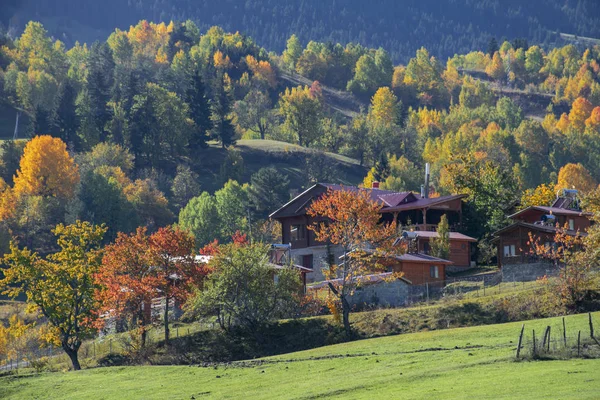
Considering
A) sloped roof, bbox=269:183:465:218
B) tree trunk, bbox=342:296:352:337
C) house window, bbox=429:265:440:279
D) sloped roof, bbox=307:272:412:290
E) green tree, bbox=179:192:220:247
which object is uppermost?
green tree, bbox=179:192:220:247

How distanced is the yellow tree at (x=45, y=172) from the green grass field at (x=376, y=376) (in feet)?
299

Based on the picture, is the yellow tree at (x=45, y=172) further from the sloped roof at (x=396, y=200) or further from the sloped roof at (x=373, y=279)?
the sloped roof at (x=373, y=279)

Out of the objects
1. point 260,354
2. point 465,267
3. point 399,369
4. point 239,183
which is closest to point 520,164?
point 239,183

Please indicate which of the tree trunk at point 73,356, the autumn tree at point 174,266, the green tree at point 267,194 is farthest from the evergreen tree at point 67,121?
the tree trunk at point 73,356

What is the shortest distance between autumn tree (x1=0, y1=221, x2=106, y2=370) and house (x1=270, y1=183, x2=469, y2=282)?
28419 mm

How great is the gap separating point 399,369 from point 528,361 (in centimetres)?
602

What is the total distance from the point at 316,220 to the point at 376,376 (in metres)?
55.1

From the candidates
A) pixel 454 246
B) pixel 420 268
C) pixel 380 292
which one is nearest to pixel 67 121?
pixel 454 246

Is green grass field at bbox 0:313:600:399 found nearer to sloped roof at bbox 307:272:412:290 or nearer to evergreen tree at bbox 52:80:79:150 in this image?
sloped roof at bbox 307:272:412:290

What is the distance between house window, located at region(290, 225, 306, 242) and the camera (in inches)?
4146

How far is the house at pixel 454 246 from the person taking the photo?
9531 centimetres

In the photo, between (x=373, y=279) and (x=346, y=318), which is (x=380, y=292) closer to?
(x=373, y=279)

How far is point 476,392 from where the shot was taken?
41969 millimetres

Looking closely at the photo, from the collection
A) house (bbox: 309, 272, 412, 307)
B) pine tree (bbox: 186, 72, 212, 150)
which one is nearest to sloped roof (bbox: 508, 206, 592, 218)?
house (bbox: 309, 272, 412, 307)
